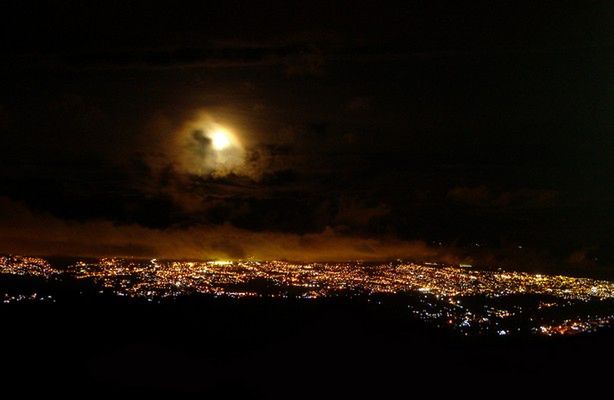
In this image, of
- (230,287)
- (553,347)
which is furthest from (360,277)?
(553,347)

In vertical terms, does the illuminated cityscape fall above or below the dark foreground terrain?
above

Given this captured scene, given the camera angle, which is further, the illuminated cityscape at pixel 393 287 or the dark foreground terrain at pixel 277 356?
the illuminated cityscape at pixel 393 287

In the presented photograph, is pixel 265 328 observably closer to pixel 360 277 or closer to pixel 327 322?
pixel 327 322

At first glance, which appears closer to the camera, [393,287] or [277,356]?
[277,356]

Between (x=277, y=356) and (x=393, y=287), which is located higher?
(x=393, y=287)

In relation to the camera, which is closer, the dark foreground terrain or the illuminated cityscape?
the dark foreground terrain

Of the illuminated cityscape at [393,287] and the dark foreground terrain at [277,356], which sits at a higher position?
the illuminated cityscape at [393,287]
